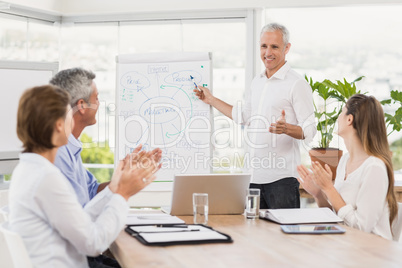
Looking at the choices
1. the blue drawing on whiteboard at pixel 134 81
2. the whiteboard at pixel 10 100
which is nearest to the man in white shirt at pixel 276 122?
the blue drawing on whiteboard at pixel 134 81

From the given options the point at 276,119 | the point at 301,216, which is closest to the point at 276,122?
the point at 276,119

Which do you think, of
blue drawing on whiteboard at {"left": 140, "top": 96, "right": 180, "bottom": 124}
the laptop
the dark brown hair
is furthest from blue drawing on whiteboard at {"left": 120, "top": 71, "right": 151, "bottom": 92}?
the dark brown hair

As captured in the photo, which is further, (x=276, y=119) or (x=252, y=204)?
(x=276, y=119)

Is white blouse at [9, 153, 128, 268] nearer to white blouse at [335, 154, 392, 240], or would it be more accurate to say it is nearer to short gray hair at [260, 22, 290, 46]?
white blouse at [335, 154, 392, 240]

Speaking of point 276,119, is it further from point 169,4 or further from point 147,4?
point 147,4

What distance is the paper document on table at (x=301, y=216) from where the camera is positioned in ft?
7.93

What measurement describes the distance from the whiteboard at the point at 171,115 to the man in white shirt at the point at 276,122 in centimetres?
49

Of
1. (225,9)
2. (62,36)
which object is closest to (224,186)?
(225,9)

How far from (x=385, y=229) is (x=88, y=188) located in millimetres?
1436

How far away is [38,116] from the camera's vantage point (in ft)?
5.79

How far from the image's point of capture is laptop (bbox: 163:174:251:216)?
251 cm

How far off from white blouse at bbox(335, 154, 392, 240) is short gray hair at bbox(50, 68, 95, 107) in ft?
4.29

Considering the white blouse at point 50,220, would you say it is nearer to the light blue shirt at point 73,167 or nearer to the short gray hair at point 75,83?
the light blue shirt at point 73,167

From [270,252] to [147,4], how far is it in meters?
3.21
